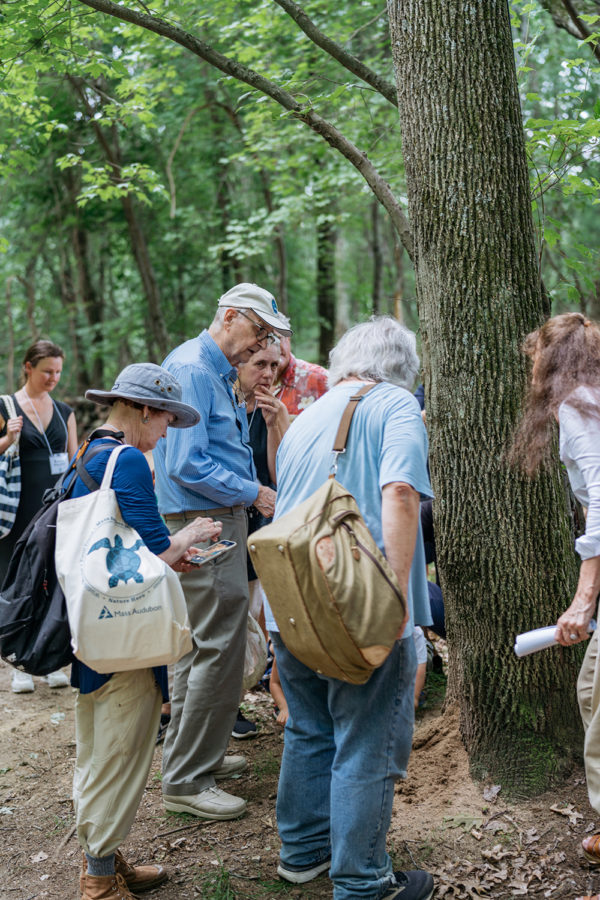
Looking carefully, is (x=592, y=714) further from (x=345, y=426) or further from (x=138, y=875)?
(x=138, y=875)

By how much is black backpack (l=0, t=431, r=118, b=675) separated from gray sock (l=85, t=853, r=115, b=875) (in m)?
0.71

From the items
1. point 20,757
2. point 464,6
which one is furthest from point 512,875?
point 464,6

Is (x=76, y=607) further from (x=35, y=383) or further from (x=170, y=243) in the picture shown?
(x=170, y=243)

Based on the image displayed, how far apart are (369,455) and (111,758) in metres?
1.44

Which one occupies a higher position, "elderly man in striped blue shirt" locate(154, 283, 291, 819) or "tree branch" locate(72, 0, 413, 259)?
"tree branch" locate(72, 0, 413, 259)

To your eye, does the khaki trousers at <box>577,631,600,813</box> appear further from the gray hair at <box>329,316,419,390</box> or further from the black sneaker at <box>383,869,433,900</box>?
the gray hair at <box>329,316,419,390</box>

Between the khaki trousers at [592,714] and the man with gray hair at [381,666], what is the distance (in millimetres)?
643

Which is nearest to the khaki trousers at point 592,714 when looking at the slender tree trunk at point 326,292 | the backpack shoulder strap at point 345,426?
the backpack shoulder strap at point 345,426

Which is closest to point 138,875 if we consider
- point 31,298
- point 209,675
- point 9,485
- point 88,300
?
point 209,675

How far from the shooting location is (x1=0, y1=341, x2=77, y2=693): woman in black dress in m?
5.55

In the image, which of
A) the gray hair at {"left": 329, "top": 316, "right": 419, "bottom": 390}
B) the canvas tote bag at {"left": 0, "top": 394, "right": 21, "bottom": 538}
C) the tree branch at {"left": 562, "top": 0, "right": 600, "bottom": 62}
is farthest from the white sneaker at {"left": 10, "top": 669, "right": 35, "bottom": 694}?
the tree branch at {"left": 562, "top": 0, "right": 600, "bottom": 62}

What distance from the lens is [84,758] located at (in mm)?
2898

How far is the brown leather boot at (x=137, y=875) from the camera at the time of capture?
301cm

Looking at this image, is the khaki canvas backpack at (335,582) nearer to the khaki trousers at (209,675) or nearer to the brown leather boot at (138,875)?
the khaki trousers at (209,675)
